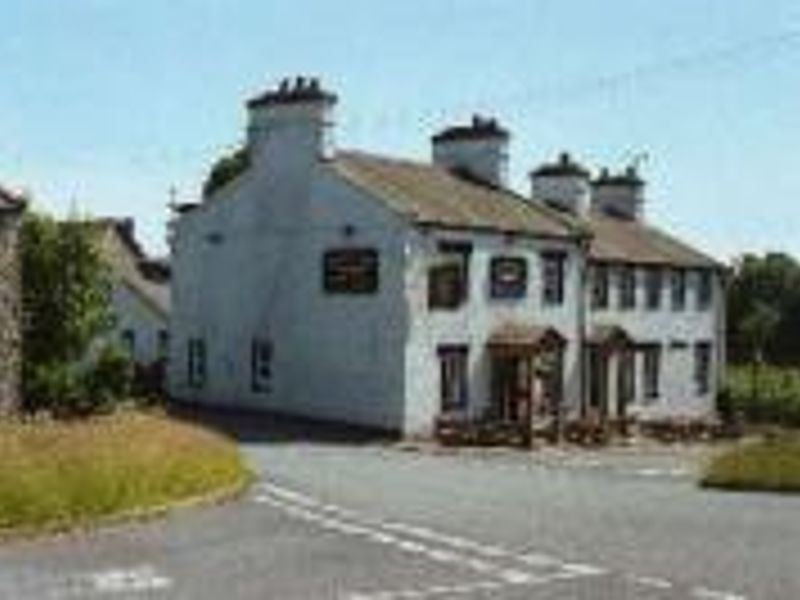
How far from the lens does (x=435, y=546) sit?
1024 inches

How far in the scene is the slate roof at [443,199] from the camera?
53781mm

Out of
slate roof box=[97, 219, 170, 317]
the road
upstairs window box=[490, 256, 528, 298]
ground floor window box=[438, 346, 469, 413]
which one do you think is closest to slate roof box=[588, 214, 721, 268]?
upstairs window box=[490, 256, 528, 298]

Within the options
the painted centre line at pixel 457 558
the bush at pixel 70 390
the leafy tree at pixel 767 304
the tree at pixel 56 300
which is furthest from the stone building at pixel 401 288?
the leafy tree at pixel 767 304

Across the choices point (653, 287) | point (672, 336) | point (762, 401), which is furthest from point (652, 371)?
point (762, 401)

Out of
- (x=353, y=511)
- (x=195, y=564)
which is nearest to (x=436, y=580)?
(x=195, y=564)

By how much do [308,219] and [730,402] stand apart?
22.5 m

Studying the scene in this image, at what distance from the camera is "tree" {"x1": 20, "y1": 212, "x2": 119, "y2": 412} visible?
42.2 metres

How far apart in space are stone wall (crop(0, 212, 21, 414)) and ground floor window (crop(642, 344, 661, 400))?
30.5 meters

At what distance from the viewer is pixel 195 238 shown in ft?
198

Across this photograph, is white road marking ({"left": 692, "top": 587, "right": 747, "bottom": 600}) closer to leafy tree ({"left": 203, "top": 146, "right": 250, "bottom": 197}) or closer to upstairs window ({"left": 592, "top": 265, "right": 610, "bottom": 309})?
upstairs window ({"left": 592, "top": 265, "right": 610, "bottom": 309})

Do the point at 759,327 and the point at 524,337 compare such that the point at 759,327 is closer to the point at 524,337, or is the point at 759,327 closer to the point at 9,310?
the point at 524,337

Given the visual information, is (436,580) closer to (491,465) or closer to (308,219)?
(491,465)

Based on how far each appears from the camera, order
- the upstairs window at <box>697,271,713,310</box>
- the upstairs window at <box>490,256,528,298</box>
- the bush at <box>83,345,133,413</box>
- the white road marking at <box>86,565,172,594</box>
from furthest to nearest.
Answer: the upstairs window at <box>697,271,713,310</box> → the upstairs window at <box>490,256,528,298</box> → the bush at <box>83,345,133,413</box> → the white road marking at <box>86,565,172,594</box>

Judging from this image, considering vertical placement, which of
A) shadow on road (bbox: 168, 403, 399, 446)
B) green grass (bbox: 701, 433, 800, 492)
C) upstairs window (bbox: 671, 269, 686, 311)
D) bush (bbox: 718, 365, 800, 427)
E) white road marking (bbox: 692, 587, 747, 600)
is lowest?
white road marking (bbox: 692, 587, 747, 600)
